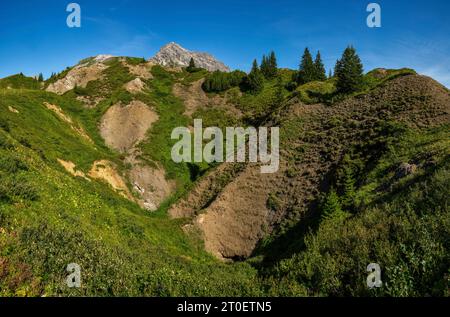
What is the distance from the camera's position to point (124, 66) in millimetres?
85000

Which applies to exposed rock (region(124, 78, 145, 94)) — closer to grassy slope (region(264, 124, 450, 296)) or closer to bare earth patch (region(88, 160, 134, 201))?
bare earth patch (region(88, 160, 134, 201))

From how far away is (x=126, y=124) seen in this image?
202 feet

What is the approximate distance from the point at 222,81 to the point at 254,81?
7992mm

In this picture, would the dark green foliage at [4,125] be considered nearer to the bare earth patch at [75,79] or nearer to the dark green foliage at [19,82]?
the bare earth patch at [75,79]

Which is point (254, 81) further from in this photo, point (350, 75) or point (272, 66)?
point (350, 75)

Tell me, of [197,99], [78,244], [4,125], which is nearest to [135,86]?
[197,99]

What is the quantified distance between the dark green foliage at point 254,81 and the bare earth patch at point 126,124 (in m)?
23.3

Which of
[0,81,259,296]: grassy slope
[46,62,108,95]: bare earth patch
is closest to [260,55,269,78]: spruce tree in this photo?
[46,62,108,95]: bare earth patch

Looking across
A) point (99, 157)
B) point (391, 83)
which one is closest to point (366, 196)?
point (391, 83)

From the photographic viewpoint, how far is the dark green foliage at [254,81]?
7275 cm

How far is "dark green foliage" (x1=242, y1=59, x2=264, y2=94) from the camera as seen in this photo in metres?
72.8

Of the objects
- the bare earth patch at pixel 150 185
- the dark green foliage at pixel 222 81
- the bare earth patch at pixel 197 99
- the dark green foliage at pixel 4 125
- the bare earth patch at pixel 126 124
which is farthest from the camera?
the dark green foliage at pixel 222 81

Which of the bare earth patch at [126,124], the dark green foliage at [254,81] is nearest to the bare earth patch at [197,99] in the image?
the dark green foliage at [254,81]

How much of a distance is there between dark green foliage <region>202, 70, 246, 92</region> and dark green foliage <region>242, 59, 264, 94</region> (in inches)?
98.4
